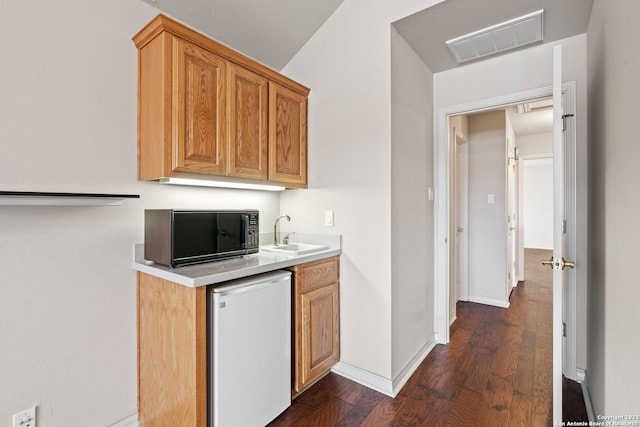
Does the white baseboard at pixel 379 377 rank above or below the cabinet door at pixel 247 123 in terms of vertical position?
below

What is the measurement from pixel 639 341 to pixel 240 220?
1.83 meters

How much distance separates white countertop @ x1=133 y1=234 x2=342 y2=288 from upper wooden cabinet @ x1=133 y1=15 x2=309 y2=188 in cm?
50

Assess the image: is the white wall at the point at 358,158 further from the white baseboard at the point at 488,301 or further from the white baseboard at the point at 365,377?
the white baseboard at the point at 488,301

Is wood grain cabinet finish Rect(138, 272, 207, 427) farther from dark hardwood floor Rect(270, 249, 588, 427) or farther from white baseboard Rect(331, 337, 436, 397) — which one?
white baseboard Rect(331, 337, 436, 397)

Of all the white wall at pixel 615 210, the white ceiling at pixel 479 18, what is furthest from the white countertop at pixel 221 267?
the white ceiling at pixel 479 18

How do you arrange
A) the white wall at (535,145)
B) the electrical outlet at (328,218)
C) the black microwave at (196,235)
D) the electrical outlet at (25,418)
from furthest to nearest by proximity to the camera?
1. the white wall at (535,145)
2. the electrical outlet at (328,218)
3. the black microwave at (196,235)
4. the electrical outlet at (25,418)

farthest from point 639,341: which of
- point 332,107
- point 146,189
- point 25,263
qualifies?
point 25,263

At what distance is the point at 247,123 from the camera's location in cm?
196

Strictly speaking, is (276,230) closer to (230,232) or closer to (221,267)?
(230,232)

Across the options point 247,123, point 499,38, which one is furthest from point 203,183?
point 499,38

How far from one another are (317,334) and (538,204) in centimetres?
897

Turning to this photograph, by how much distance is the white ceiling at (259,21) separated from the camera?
1881 millimetres

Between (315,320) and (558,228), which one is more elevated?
(558,228)

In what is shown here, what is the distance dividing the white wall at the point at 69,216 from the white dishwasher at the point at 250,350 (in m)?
0.68
